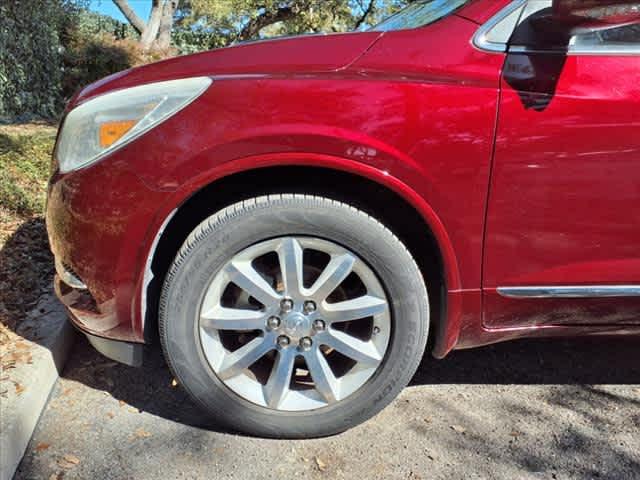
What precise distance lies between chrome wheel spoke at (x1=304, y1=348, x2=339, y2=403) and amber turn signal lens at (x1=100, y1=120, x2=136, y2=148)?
1.02 meters

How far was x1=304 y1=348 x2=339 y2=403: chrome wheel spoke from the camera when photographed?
220 cm

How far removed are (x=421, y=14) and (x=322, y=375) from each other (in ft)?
4.97

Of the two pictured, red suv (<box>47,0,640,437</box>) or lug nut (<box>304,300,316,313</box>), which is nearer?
red suv (<box>47,0,640,437</box>)

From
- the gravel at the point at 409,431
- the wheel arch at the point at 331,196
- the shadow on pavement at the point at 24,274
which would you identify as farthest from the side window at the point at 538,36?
the shadow on pavement at the point at 24,274

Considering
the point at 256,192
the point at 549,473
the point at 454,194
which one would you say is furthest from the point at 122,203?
the point at 549,473

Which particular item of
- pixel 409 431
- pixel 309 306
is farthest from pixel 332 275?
pixel 409 431

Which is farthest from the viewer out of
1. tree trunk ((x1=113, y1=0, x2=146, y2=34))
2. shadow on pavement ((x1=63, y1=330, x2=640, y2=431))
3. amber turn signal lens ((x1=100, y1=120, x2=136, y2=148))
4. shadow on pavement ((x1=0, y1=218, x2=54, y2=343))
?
tree trunk ((x1=113, y1=0, x2=146, y2=34))

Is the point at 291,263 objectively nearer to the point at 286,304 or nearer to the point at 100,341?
the point at 286,304

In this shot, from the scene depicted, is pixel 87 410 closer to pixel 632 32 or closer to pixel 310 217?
pixel 310 217

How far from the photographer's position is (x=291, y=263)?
6.91 feet

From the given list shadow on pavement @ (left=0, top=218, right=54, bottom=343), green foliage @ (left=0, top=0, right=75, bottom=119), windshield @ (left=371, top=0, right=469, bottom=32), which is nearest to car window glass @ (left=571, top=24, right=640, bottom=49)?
windshield @ (left=371, top=0, right=469, bottom=32)

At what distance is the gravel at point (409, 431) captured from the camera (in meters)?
2.14

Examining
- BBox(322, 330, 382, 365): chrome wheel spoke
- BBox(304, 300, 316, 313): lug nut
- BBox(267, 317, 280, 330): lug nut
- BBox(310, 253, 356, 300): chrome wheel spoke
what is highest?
BBox(310, 253, 356, 300): chrome wheel spoke

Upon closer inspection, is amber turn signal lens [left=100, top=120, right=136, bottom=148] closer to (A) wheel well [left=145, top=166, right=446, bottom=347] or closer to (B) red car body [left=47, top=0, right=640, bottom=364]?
(B) red car body [left=47, top=0, right=640, bottom=364]
